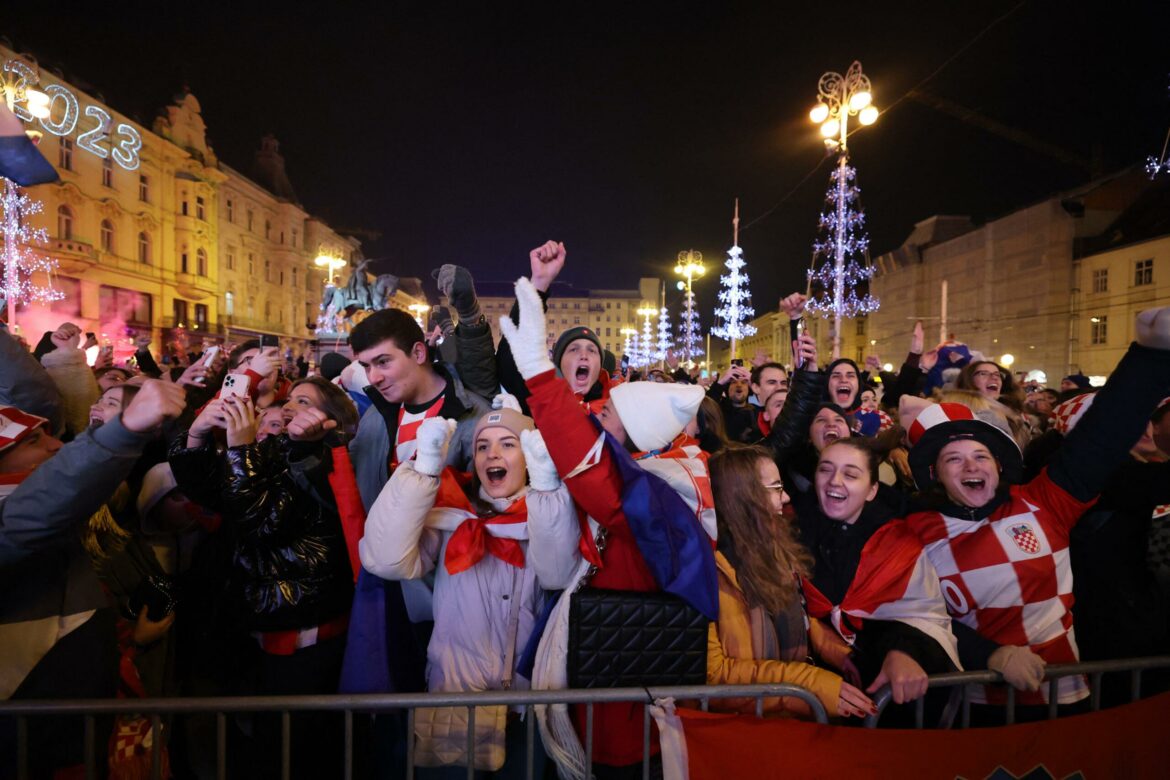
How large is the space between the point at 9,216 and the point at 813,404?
1663 cm

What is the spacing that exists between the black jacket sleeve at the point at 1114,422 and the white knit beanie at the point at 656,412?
5.83 ft

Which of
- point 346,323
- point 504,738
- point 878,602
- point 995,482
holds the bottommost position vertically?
point 504,738

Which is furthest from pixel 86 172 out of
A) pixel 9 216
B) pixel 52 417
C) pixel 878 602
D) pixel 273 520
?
pixel 878 602

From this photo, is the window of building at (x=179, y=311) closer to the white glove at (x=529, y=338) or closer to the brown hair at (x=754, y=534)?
the white glove at (x=529, y=338)

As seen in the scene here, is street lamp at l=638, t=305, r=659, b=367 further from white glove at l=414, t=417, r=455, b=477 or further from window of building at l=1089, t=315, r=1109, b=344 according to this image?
white glove at l=414, t=417, r=455, b=477

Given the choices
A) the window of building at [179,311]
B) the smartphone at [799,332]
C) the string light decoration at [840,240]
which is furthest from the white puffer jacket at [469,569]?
the window of building at [179,311]

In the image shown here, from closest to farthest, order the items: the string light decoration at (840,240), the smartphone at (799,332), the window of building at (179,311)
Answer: the smartphone at (799,332) < the string light decoration at (840,240) < the window of building at (179,311)

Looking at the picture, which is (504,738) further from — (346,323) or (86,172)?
(86,172)

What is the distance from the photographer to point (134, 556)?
2984mm

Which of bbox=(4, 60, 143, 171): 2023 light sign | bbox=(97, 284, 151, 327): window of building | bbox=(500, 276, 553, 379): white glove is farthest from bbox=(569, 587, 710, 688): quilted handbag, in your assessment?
bbox=(97, 284, 151, 327): window of building

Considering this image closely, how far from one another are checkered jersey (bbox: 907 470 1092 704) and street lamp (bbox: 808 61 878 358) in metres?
7.46

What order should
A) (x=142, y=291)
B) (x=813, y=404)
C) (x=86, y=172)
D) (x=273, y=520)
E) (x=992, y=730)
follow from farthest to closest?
(x=142, y=291)
(x=86, y=172)
(x=813, y=404)
(x=273, y=520)
(x=992, y=730)

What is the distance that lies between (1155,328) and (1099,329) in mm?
41762

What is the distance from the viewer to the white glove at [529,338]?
7.00ft
